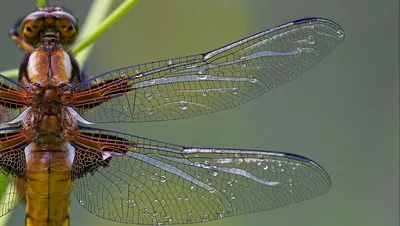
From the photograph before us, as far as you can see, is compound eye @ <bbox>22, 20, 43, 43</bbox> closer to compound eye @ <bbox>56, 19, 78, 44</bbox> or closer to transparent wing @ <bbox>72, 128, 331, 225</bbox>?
compound eye @ <bbox>56, 19, 78, 44</bbox>

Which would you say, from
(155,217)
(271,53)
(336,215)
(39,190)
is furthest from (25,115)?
(336,215)

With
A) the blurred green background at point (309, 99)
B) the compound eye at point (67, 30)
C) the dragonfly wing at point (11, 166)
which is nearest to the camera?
the dragonfly wing at point (11, 166)

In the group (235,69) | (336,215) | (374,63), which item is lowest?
(336,215)

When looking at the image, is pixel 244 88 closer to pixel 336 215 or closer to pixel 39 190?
pixel 39 190

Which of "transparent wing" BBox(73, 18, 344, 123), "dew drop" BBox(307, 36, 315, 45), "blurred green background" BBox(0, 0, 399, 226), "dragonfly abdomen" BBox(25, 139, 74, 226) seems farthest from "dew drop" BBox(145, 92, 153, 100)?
"blurred green background" BBox(0, 0, 399, 226)

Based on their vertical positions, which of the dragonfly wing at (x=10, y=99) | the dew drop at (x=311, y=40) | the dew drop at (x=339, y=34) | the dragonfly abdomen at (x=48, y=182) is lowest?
the dragonfly abdomen at (x=48, y=182)

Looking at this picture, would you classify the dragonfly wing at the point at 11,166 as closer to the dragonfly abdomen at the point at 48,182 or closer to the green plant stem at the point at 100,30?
the dragonfly abdomen at the point at 48,182

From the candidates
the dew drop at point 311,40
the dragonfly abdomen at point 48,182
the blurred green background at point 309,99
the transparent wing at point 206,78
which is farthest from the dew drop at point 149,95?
the blurred green background at point 309,99
